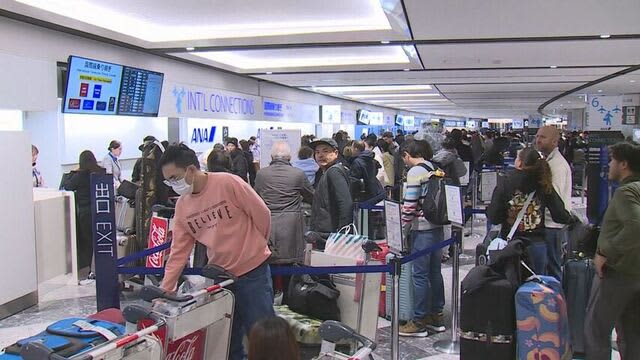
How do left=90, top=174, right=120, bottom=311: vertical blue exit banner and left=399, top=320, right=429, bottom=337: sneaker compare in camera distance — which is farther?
left=399, top=320, right=429, bottom=337: sneaker

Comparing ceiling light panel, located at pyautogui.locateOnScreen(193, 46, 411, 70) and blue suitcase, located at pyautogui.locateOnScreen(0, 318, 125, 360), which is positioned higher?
ceiling light panel, located at pyautogui.locateOnScreen(193, 46, 411, 70)

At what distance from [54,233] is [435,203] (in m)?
4.63

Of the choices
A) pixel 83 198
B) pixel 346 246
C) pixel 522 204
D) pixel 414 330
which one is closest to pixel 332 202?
pixel 346 246

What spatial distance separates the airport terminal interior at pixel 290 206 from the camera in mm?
3324

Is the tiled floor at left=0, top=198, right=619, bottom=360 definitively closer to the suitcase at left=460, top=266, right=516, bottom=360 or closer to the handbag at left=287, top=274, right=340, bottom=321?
the handbag at left=287, top=274, right=340, bottom=321

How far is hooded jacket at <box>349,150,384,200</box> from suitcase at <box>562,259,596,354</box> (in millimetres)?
3441

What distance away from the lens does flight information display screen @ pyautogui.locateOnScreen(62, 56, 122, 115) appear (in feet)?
25.4

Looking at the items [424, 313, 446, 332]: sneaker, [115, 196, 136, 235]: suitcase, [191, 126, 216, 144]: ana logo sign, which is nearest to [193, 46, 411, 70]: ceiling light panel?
[191, 126, 216, 144]: ana logo sign

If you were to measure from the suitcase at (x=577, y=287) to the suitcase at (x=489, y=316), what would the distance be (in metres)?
0.97

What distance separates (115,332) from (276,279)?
318 cm

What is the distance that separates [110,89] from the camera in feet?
28.5

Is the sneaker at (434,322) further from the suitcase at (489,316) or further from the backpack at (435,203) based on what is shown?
→ the suitcase at (489,316)

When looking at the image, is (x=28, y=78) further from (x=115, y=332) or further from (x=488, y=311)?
(x=488, y=311)

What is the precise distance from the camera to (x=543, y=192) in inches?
167
